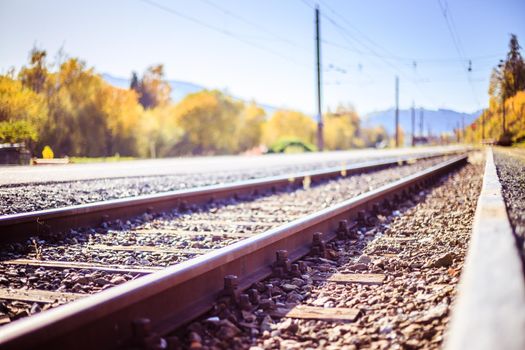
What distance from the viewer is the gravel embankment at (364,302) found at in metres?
2.40

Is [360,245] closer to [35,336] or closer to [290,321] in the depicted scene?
[290,321]

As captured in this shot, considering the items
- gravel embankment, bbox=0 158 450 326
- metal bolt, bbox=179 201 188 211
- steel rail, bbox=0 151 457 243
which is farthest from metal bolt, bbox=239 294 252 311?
metal bolt, bbox=179 201 188 211

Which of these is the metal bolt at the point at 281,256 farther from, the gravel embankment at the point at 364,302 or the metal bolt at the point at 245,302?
the metal bolt at the point at 245,302

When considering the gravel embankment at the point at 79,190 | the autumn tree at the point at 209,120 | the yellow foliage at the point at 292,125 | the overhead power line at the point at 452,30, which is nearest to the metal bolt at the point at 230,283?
the gravel embankment at the point at 79,190

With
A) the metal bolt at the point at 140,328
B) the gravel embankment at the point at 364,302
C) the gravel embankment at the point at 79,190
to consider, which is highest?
the gravel embankment at the point at 79,190

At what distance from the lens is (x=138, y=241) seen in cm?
491

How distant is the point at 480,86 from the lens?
10.2 metres

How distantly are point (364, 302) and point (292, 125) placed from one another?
7332cm

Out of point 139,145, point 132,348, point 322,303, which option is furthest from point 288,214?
point 139,145

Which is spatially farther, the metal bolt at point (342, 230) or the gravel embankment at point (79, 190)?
the gravel embankment at point (79, 190)

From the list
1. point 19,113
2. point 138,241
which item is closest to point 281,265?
point 138,241

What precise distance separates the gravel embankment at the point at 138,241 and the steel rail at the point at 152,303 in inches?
30.5

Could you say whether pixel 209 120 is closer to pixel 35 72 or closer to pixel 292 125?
pixel 292 125

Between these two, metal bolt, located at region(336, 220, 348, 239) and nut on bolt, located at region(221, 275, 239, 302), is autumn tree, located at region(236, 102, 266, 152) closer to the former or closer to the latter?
metal bolt, located at region(336, 220, 348, 239)
